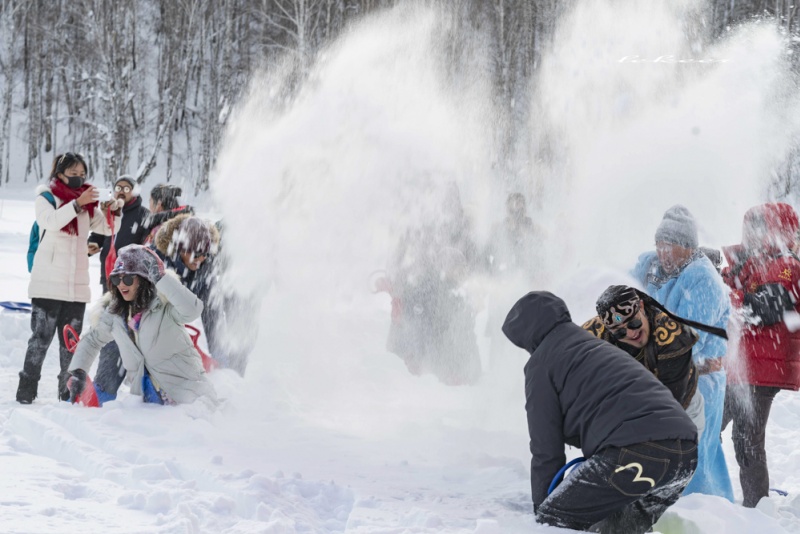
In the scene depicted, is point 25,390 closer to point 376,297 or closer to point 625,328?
point 625,328

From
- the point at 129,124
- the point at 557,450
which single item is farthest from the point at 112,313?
the point at 129,124

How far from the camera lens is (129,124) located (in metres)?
24.2

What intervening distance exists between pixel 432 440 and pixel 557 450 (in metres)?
2.09

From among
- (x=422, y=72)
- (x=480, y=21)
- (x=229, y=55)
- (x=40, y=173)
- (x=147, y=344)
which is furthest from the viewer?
(x=40, y=173)

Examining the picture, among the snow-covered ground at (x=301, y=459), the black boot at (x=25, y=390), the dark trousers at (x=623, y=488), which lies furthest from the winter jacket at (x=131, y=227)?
the dark trousers at (x=623, y=488)

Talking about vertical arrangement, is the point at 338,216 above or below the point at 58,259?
above

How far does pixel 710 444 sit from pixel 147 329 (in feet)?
11.3

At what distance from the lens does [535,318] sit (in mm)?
3355

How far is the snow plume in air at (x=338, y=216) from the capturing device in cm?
727

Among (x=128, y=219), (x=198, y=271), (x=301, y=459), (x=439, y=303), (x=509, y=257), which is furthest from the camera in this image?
(x=509, y=257)

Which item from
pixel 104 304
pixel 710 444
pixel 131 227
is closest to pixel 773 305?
pixel 710 444

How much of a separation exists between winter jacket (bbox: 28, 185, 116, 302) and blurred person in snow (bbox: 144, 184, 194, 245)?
81cm

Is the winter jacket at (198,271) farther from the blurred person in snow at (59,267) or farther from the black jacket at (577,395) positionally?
the black jacket at (577,395)

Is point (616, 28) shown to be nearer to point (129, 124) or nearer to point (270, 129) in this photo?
point (270, 129)
